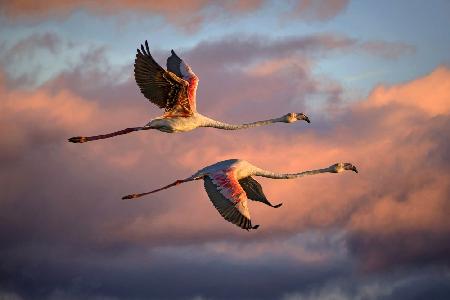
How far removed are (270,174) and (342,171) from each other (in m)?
3.72

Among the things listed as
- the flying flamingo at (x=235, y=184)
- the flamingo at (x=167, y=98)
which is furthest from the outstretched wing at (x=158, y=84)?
the flying flamingo at (x=235, y=184)

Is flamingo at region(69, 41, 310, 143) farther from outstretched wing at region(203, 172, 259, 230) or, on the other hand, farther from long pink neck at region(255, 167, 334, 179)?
outstretched wing at region(203, 172, 259, 230)

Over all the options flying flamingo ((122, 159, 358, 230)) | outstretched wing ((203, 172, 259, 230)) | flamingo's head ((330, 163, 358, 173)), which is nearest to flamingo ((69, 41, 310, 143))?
flying flamingo ((122, 159, 358, 230))

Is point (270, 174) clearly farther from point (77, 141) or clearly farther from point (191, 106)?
point (77, 141)

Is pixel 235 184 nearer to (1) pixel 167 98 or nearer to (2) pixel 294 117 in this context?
(1) pixel 167 98

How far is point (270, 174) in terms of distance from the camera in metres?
47.5

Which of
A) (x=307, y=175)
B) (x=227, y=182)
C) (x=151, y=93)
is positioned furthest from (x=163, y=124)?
(x=307, y=175)

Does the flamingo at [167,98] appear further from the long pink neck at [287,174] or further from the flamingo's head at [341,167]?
the flamingo's head at [341,167]

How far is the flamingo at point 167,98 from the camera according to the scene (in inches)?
1732

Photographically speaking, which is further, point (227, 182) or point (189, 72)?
point (189, 72)

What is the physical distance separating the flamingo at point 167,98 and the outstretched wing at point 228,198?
3.49m

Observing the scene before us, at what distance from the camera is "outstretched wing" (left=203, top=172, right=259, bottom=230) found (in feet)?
132

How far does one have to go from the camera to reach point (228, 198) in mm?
41281

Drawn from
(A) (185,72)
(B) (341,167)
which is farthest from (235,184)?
(A) (185,72)
